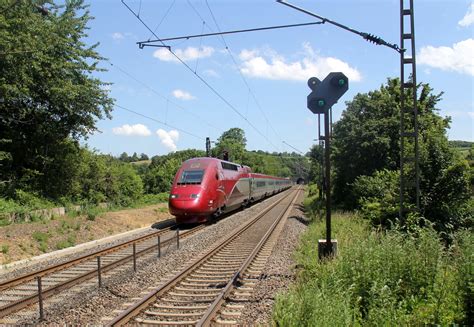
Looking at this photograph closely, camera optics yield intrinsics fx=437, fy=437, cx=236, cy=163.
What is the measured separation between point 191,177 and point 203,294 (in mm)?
13702

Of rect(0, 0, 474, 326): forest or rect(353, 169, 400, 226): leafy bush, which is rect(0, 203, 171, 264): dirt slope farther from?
rect(353, 169, 400, 226): leafy bush

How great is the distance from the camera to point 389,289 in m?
5.84

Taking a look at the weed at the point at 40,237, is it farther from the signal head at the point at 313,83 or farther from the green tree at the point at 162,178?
the green tree at the point at 162,178

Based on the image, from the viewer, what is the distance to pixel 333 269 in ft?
24.4

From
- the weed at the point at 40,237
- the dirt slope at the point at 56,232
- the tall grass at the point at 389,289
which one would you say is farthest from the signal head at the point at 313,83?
the weed at the point at 40,237

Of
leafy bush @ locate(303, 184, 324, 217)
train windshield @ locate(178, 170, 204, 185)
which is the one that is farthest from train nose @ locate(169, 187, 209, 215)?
leafy bush @ locate(303, 184, 324, 217)

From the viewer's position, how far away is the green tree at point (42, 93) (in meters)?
21.8

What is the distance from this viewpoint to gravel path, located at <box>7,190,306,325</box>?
7.38 meters

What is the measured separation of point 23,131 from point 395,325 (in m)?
27.1

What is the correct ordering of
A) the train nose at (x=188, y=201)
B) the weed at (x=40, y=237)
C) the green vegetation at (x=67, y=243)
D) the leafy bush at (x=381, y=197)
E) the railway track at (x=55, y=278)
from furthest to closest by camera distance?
the train nose at (x=188, y=201)
the leafy bush at (x=381, y=197)
the green vegetation at (x=67, y=243)
the weed at (x=40, y=237)
the railway track at (x=55, y=278)

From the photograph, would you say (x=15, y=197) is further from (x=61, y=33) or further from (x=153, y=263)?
(x=153, y=263)

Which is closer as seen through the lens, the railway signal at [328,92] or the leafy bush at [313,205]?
the railway signal at [328,92]

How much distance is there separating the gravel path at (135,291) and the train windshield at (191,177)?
780cm

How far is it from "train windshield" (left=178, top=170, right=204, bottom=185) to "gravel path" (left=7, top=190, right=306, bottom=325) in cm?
780
